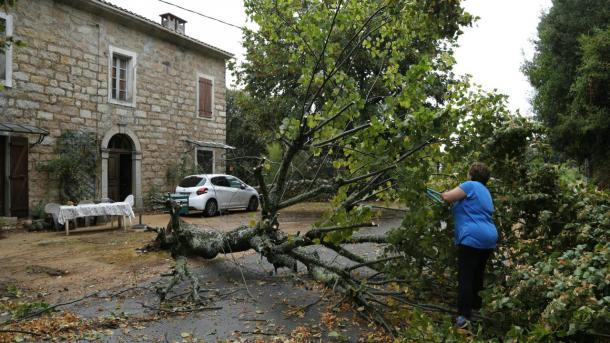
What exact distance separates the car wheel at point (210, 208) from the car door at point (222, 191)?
0.53 ft

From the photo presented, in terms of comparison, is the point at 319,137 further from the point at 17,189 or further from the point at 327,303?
the point at 17,189

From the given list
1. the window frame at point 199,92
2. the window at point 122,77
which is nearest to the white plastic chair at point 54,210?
the window at point 122,77

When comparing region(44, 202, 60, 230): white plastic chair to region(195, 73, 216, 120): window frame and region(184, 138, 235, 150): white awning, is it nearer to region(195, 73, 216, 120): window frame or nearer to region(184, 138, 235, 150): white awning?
region(184, 138, 235, 150): white awning

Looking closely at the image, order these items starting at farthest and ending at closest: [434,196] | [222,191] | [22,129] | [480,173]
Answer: [222,191]
[22,129]
[434,196]
[480,173]

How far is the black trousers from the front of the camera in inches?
152

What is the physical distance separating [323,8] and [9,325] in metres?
4.40

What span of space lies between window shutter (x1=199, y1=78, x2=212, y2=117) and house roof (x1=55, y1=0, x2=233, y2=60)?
46.9 inches

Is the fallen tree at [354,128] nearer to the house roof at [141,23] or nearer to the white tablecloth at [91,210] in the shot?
the white tablecloth at [91,210]

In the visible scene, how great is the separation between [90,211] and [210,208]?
4192 millimetres

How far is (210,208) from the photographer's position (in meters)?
13.8

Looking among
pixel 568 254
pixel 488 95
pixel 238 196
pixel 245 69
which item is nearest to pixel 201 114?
pixel 245 69

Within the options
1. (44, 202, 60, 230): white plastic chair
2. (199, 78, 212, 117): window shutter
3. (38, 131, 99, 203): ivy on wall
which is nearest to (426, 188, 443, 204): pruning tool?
(44, 202, 60, 230): white plastic chair

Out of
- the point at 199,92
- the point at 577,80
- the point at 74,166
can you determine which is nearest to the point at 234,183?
the point at 199,92

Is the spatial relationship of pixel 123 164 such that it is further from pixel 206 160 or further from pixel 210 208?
pixel 210 208
